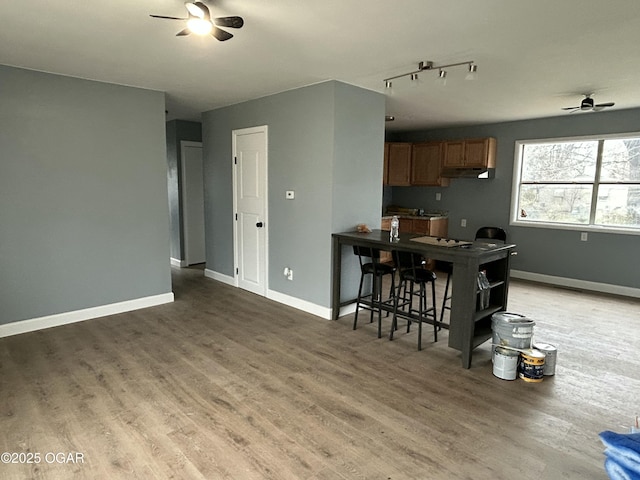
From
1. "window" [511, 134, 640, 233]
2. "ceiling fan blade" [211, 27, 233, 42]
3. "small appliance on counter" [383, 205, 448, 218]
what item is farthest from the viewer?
"small appliance on counter" [383, 205, 448, 218]

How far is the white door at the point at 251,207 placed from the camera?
4.87 meters

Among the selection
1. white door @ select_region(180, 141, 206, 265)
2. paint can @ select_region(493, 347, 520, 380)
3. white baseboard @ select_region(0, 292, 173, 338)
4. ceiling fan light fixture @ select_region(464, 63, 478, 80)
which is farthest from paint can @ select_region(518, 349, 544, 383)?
white door @ select_region(180, 141, 206, 265)

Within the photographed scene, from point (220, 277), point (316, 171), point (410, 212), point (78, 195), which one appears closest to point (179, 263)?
point (220, 277)

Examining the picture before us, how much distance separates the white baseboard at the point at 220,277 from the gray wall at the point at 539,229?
4.18 metres

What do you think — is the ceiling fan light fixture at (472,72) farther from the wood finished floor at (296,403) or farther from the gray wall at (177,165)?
the gray wall at (177,165)

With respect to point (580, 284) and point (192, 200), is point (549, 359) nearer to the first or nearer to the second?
point (580, 284)

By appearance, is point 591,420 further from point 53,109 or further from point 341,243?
point 53,109

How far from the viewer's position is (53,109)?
12.4ft

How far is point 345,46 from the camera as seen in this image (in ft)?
9.77

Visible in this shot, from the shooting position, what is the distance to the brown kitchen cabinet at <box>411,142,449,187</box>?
699 centimetres

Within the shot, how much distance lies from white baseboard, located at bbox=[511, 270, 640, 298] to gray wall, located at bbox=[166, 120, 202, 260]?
18.9 ft

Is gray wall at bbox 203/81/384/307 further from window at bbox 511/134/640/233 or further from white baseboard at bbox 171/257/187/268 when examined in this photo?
window at bbox 511/134/640/233

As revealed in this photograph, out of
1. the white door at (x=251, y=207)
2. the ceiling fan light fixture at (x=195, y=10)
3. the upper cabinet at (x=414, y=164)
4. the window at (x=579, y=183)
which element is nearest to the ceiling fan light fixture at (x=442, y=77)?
the white door at (x=251, y=207)

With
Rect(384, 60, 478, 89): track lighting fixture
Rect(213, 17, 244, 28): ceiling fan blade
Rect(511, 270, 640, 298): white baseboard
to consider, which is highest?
Rect(384, 60, 478, 89): track lighting fixture
